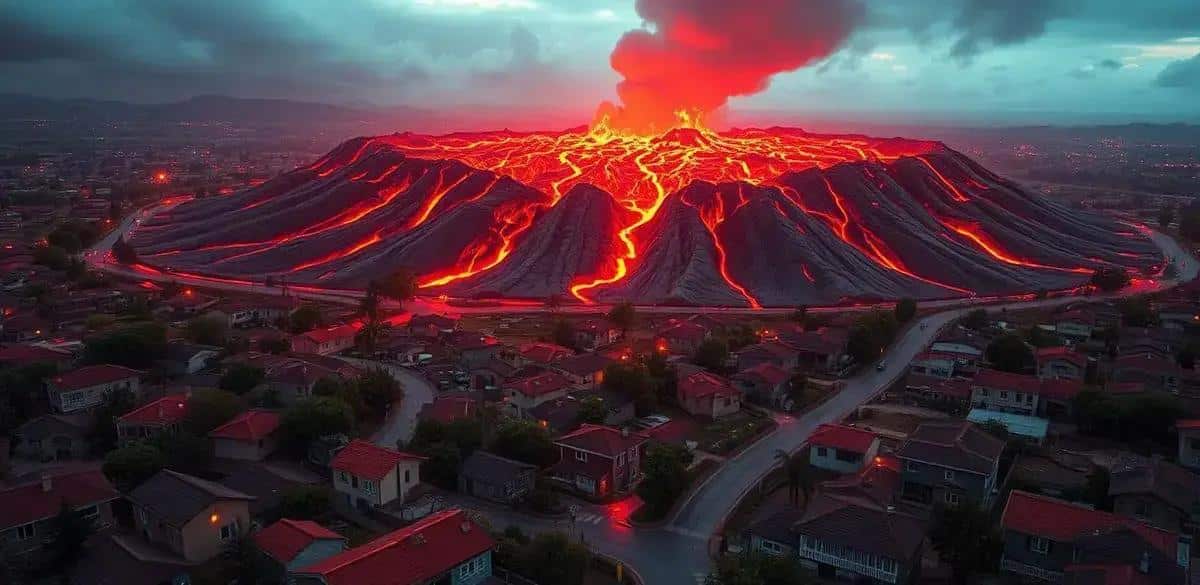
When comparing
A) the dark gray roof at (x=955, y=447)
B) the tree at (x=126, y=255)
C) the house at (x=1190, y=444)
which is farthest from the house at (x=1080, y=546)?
the tree at (x=126, y=255)

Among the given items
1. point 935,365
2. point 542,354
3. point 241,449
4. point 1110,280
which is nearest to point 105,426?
point 241,449

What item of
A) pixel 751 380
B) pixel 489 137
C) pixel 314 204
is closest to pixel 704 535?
pixel 751 380

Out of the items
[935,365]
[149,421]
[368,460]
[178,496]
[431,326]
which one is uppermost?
[178,496]

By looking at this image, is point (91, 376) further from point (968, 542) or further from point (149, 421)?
point (968, 542)

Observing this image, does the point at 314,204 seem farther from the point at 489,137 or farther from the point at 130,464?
the point at 130,464

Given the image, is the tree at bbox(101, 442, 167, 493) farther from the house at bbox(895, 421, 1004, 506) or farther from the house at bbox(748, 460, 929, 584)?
the house at bbox(895, 421, 1004, 506)
